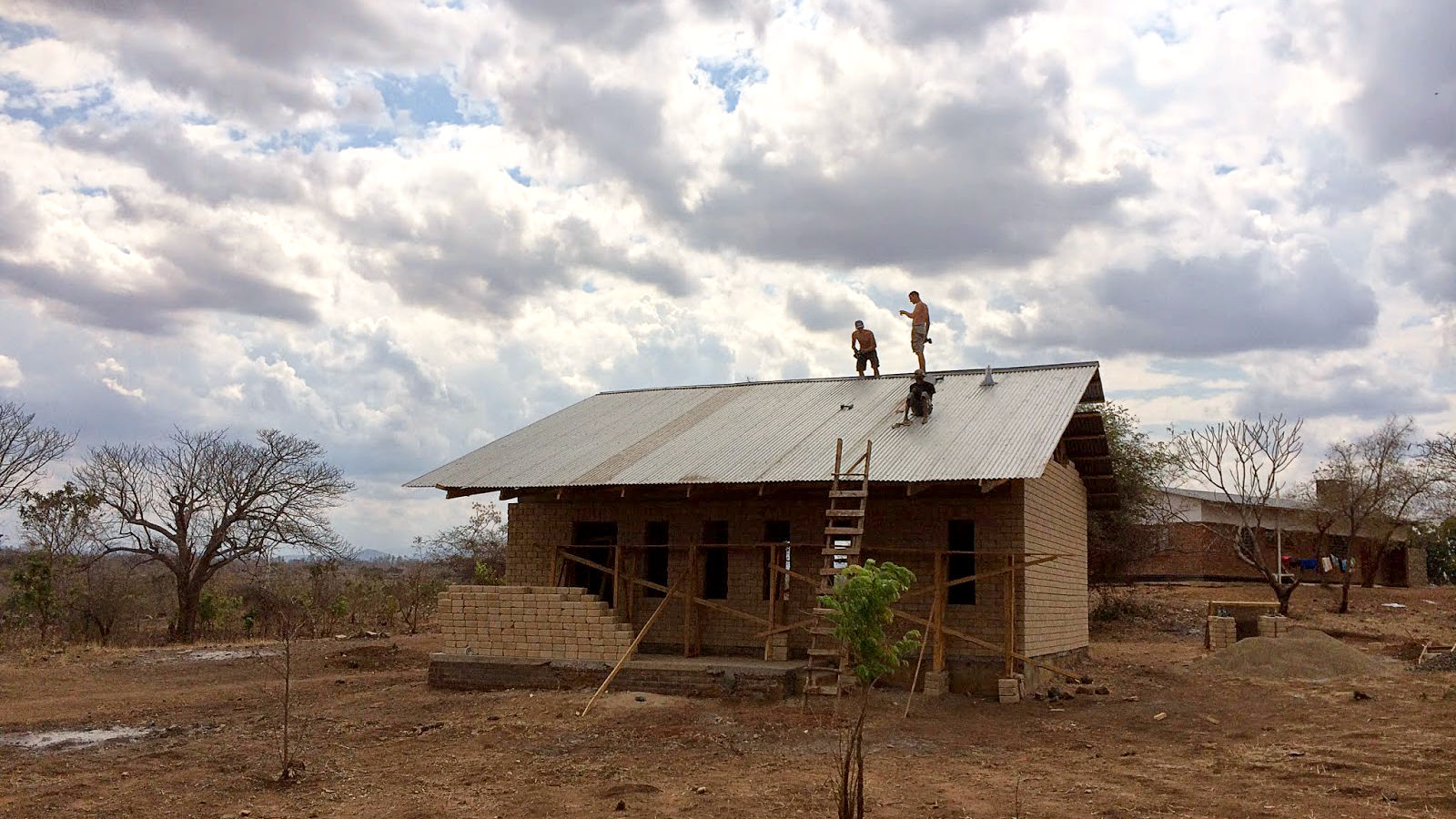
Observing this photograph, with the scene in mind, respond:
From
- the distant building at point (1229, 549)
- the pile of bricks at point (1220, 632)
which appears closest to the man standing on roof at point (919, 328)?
the pile of bricks at point (1220, 632)

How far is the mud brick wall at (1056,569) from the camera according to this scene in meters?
16.4

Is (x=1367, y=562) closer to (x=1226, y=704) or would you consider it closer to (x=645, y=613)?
(x=1226, y=704)

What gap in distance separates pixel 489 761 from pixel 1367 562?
36115mm

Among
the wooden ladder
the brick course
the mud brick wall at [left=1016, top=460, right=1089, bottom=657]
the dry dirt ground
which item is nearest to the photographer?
the dry dirt ground

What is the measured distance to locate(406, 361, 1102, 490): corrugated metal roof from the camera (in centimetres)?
1570

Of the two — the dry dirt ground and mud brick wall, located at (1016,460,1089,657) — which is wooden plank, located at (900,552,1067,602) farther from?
the dry dirt ground

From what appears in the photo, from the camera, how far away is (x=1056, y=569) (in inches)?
726

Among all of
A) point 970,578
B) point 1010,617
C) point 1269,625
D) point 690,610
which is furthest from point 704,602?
point 1269,625

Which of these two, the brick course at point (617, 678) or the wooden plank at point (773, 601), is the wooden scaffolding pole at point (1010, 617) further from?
the wooden plank at point (773, 601)

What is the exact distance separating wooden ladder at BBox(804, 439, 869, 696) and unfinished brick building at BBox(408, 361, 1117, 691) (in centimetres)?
7

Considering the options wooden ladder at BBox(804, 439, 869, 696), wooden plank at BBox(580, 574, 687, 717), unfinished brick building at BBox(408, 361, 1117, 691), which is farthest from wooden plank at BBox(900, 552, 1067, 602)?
wooden plank at BBox(580, 574, 687, 717)

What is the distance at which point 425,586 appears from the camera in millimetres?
33594

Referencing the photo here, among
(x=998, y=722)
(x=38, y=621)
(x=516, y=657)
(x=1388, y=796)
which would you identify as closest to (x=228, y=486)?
(x=38, y=621)

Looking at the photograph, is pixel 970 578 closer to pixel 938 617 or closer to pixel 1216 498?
pixel 938 617
